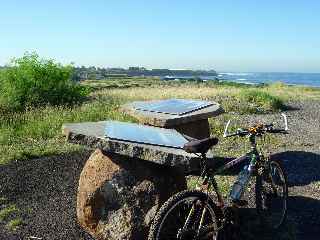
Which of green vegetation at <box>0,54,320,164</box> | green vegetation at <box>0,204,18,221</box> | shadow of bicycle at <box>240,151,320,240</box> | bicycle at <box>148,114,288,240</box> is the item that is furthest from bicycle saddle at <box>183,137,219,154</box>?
green vegetation at <box>0,54,320,164</box>

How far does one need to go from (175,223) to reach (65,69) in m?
20.5

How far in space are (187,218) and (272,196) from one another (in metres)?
2.07

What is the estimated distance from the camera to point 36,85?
24.0 m

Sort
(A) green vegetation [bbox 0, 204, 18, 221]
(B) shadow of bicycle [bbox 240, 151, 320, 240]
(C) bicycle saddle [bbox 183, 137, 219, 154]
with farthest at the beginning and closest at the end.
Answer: (A) green vegetation [bbox 0, 204, 18, 221], (B) shadow of bicycle [bbox 240, 151, 320, 240], (C) bicycle saddle [bbox 183, 137, 219, 154]

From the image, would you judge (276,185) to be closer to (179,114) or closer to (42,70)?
(179,114)

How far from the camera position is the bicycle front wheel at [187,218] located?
18.3 ft

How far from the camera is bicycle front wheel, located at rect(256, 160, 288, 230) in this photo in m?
7.19

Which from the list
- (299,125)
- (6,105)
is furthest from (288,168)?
(6,105)

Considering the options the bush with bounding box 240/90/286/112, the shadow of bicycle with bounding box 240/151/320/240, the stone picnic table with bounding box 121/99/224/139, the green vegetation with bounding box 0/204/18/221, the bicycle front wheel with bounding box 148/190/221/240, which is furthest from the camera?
the bush with bounding box 240/90/286/112

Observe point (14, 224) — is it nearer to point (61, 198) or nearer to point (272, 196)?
point (61, 198)

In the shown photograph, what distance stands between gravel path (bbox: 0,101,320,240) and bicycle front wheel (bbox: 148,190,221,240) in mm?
1671

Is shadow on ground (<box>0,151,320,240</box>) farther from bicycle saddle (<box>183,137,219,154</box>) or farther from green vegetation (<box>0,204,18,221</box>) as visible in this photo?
bicycle saddle (<box>183,137,219,154</box>)

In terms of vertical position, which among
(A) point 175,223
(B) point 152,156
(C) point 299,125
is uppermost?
(B) point 152,156

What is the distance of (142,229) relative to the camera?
6531mm
